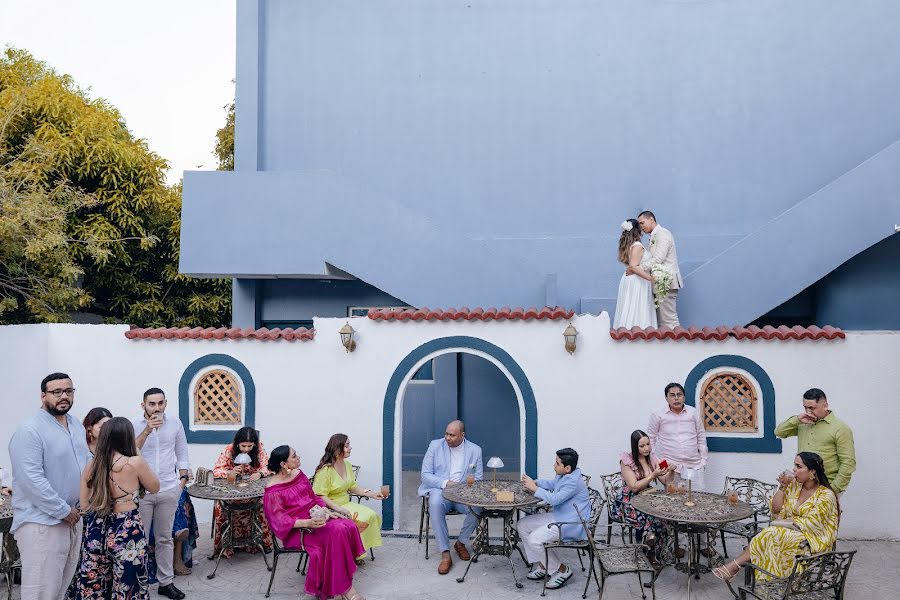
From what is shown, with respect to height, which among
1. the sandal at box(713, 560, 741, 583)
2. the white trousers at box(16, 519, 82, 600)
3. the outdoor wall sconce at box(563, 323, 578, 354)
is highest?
the outdoor wall sconce at box(563, 323, 578, 354)

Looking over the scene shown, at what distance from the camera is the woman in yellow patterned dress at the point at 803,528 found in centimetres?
505

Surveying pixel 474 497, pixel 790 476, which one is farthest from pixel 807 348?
pixel 474 497

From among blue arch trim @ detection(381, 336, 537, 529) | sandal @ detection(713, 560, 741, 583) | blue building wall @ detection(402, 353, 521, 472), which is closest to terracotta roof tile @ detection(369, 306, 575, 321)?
blue arch trim @ detection(381, 336, 537, 529)

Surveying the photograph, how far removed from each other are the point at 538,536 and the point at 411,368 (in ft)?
8.06

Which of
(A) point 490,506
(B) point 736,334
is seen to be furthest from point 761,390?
(A) point 490,506

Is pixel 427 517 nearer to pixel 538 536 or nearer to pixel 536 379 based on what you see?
pixel 538 536

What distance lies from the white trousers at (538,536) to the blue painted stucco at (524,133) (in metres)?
3.61

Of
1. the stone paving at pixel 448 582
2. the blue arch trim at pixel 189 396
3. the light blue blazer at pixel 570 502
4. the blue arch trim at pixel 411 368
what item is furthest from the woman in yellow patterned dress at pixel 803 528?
the blue arch trim at pixel 189 396

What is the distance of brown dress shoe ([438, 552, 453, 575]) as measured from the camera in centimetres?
639

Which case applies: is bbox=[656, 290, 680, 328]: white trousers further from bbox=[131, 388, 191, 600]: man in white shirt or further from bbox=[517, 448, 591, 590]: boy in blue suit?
bbox=[131, 388, 191, 600]: man in white shirt

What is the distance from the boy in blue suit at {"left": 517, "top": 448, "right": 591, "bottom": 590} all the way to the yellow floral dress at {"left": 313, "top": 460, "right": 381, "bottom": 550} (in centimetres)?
153

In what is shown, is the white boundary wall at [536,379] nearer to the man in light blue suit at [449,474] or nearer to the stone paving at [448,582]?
the man in light blue suit at [449,474]

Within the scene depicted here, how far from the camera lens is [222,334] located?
26.2ft

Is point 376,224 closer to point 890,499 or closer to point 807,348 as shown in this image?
point 807,348
